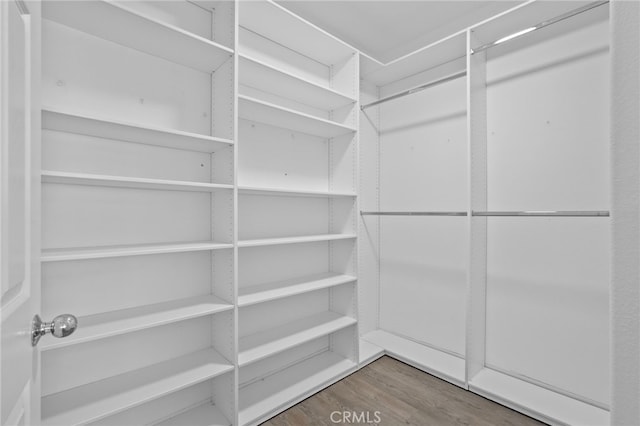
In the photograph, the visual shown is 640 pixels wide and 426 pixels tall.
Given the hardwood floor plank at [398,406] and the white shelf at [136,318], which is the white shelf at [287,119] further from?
the hardwood floor plank at [398,406]

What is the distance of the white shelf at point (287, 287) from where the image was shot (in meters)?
1.83

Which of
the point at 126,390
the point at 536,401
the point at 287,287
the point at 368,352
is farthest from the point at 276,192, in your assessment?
the point at 536,401

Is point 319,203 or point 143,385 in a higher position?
point 319,203

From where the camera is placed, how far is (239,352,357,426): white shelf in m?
1.81

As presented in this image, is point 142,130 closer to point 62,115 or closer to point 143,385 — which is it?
point 62,115

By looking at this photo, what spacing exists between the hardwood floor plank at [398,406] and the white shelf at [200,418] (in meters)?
0.26

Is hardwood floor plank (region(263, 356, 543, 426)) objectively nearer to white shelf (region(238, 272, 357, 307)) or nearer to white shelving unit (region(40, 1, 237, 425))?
white shelving unit (region(40, 1, 237, 425))

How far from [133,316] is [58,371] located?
A: 14.6 inches

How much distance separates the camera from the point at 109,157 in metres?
1.54

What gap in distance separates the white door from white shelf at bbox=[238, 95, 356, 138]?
1.14 meters

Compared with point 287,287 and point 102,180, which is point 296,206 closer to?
point 287,287

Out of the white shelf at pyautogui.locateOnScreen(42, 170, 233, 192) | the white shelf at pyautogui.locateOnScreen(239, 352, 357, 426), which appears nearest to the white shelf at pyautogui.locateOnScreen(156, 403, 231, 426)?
the white shelf at pyautogui.locateOnScreen(239, 352, 357, 426)

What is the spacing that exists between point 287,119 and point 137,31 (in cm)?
93

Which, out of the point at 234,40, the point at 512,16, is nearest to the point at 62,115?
the point at 234,40
